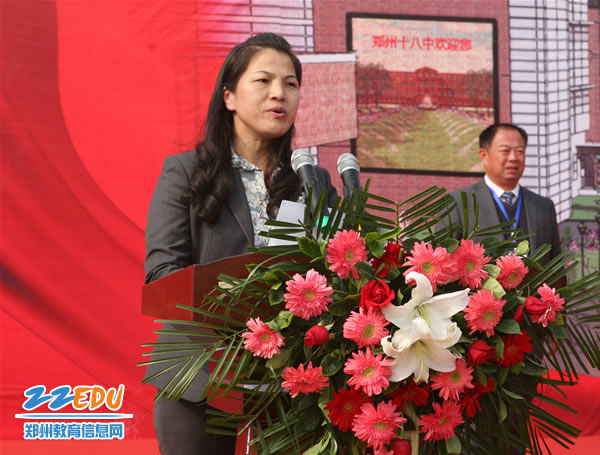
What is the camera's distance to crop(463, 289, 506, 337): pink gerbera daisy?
3.14ft

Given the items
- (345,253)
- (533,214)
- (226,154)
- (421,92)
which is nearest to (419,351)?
(345,253)

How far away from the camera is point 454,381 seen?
0.96 m

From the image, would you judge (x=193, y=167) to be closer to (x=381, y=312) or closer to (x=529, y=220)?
(x=381, y=312)

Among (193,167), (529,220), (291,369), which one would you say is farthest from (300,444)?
(529,220)

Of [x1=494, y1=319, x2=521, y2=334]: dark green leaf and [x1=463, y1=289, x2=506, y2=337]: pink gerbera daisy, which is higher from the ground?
[x1=463, y1=289, x2=506, y2=337]: pink gerbera daisy

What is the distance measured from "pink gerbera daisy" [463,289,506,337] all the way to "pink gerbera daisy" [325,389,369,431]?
7.0 inches

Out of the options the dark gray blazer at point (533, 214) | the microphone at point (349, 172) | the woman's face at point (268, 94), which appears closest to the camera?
the microphone at point (349, 172)

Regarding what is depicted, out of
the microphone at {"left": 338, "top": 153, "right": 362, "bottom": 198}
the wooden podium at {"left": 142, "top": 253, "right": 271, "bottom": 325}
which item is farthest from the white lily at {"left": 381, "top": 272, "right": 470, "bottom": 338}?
the microphone at {"left": 338, "top": 153, "right": 362, "bottom": 198}

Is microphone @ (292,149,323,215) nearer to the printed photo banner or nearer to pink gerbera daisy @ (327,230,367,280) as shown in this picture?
pink gerbera daisy @ (327,230,367,280)

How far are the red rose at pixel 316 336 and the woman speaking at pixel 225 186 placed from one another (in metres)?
0.45

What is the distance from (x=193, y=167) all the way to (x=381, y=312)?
704mm

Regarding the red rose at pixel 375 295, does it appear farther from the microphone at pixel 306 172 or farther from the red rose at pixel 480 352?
the microphone at pixel 306 172

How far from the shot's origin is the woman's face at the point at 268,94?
4.87ft

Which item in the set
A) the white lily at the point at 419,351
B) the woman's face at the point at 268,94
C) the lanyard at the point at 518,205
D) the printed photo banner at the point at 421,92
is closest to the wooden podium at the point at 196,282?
the white lily at the point at 419,351
